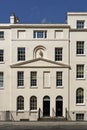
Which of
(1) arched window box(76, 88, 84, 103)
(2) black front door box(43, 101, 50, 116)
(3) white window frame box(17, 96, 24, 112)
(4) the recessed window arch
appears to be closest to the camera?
(2) black front door box(43, 101, 50, 116)

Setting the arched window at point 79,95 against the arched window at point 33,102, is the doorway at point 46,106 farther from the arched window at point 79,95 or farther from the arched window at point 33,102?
the arched window at point 79,95

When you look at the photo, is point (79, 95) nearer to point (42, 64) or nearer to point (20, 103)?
point (42, 64)

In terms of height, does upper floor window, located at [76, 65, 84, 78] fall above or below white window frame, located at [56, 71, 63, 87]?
above

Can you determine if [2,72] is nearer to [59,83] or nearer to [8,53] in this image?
[8,53]

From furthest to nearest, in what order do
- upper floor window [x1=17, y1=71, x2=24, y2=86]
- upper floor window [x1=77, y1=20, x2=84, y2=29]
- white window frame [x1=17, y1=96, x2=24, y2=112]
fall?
upper floor window [x1=77, y1=20, x2=84, y2=29] < upper floor window [x1=17, y1=71, x2=24, y2=86] < white window frame [x1=17, y1=96, x2=24, y2=112]

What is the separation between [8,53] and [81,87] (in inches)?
464

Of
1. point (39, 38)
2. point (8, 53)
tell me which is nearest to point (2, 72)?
point (8, 53)

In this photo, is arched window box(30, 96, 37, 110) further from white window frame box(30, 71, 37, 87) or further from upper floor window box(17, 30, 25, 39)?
upper floor window box(17, 30, 25, 39)

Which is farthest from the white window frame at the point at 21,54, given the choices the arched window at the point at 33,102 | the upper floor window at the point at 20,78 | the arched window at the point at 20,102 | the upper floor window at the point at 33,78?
the arched window at the point at 33,102

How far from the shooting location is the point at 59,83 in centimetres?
6744

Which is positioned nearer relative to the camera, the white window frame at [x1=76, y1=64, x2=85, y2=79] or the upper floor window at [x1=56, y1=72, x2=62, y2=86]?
the upper floor window at [x1=56, y1=72, x2=62, y2=86]

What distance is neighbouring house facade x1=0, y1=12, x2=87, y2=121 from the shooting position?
66.9 metres

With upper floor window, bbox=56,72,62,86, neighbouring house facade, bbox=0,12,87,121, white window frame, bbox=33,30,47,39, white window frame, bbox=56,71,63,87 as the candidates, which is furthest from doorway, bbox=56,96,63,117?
white window frame, bbox=33,30,47,39

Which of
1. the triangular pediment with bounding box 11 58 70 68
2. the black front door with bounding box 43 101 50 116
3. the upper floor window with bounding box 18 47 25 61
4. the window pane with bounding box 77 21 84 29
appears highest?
the window pane with bounding box 77 21 84 29
